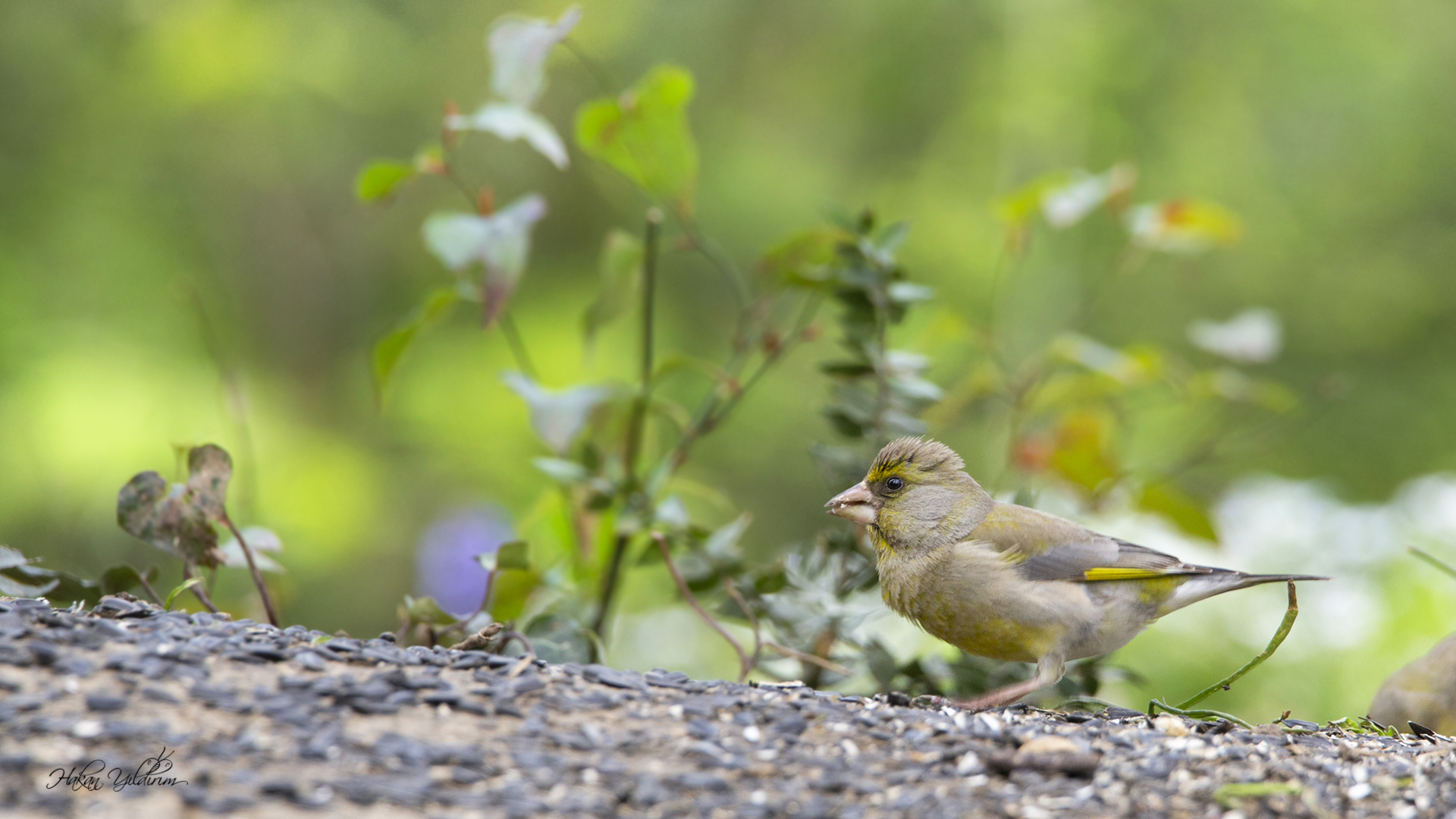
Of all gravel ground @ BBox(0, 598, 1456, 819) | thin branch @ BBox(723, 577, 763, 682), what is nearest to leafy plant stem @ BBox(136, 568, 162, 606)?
gravel ground @ BBox(0, 598, 1456, 819)

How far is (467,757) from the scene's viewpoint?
1747mm

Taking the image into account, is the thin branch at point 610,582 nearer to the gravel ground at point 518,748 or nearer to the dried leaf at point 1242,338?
the gravel ground at point 518,748

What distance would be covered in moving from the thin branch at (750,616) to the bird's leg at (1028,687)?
1.44ft

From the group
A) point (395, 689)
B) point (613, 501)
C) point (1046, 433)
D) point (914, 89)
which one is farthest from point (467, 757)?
point (914, 89)

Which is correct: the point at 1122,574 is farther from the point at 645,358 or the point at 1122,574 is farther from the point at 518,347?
the point at 518,347

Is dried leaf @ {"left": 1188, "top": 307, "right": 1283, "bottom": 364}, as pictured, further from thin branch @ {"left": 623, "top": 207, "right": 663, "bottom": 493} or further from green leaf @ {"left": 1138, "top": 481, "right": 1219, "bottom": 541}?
thin branch @ {"left": 623, "top": 207, "right": 663, "bottom": 493}

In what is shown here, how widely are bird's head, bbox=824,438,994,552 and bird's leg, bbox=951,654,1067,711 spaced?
33 centimetres

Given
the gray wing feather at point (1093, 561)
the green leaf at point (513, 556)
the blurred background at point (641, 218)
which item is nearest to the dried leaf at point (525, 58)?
the green leaf at point (513, 556)

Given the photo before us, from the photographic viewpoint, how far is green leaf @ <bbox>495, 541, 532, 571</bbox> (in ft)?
8.38

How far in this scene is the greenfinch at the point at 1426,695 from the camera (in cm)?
267

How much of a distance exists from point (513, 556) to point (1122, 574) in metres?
1.29

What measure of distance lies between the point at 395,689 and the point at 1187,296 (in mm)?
6566

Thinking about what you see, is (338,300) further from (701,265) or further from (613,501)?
(613,501)

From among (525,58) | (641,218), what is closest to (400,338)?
(525,58)
